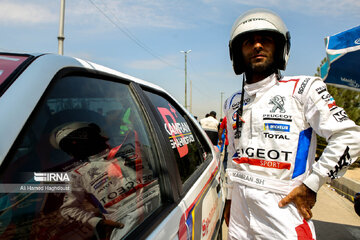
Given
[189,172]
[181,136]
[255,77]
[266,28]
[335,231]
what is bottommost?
[335,231]

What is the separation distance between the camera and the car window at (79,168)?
0.75 meters

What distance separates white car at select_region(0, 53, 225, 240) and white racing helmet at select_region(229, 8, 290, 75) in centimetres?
74

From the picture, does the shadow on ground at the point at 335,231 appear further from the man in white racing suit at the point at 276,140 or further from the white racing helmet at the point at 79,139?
the white racing helmet at the point at 79,139

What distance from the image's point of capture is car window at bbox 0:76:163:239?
0.75m

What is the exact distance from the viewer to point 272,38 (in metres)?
1.80

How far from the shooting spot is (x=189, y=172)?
75.4 inches

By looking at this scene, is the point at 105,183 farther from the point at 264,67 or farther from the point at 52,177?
the point at 264,67

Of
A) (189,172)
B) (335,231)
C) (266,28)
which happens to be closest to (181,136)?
(189,172)

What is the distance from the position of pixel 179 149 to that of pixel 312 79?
91 centimetres

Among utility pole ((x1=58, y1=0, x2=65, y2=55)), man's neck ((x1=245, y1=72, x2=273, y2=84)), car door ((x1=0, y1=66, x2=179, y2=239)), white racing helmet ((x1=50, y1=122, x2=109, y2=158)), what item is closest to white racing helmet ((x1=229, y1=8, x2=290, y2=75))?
man's neck ((x1=245, y1=72, x2=273, y2=84))

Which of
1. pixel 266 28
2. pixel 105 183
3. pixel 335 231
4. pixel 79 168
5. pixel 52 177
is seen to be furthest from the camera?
pixel 335 231

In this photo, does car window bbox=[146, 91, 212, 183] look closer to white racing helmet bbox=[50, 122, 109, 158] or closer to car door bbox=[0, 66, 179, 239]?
car door bbox=[0, 66, 179, 239]

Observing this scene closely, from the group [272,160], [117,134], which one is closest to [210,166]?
[272,160]

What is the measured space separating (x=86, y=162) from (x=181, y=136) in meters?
1.05
